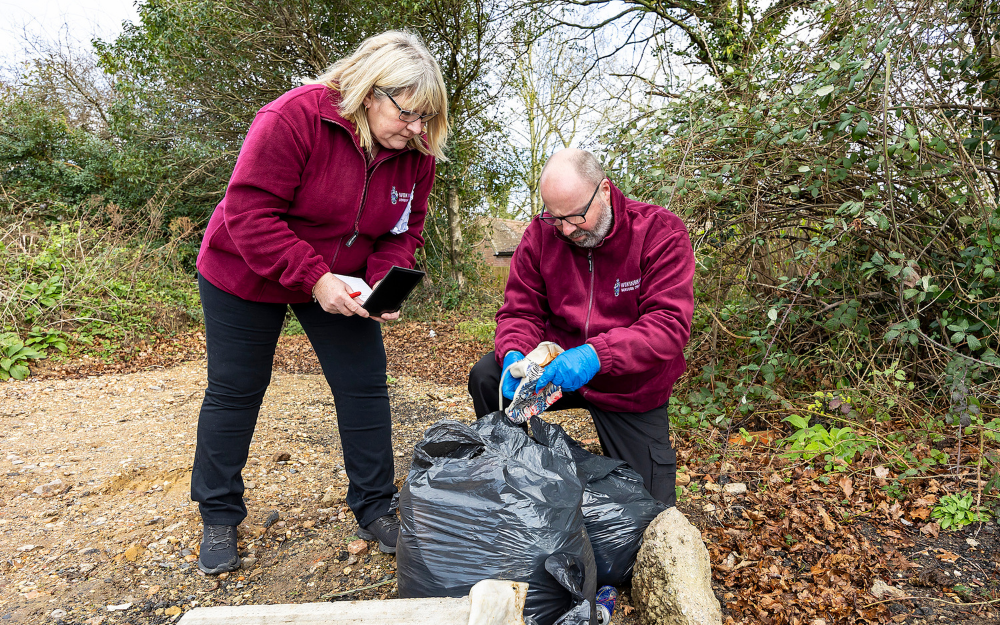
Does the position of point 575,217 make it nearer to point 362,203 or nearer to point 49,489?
point 362,203

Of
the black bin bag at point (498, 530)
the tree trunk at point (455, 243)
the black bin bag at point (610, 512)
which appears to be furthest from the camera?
the tree trunk at point (455, 243)

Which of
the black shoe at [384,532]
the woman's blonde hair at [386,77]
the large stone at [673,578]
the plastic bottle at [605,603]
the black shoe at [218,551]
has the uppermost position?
the woman's blonde hair at [386,77]

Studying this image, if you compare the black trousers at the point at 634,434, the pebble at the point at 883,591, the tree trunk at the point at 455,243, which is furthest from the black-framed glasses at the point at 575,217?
the tree trunk at the point at 455,243

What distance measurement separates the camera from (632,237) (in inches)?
79.7

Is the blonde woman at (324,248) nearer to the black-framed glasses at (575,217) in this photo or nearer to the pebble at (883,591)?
the black-framed glasses at (575,217)

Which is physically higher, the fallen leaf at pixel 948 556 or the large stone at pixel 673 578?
the large stone at pixel 673 578

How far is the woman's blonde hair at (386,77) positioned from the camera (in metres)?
1.78

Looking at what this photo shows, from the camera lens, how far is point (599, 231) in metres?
2.01

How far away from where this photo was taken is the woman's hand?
5.87ft

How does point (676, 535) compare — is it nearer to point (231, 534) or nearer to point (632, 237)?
point (632, 237)

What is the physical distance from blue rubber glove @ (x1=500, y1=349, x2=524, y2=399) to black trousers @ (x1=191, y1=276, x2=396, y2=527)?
1.58 ft

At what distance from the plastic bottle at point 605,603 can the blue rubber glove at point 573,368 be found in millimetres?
611

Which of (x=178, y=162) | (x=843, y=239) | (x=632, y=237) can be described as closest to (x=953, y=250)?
(x=843, y=239)

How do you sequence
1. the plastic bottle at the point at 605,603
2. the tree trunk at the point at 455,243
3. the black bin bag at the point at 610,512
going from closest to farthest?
the plastic bottle at the point at 605,603 < the black bin bag at the point at 610,512 < the tree trunk at the point at 455,243
